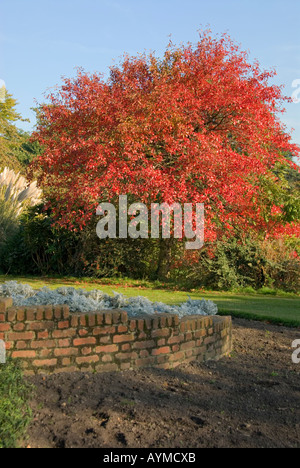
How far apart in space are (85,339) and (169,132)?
22.6 ft

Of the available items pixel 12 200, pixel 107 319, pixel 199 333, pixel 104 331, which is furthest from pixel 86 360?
pixel 12 200

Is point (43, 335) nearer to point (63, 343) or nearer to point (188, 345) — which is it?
point (63, 343)

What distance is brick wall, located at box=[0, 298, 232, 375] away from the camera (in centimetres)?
425

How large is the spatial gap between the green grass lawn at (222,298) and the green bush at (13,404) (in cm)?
272

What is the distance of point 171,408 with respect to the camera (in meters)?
3.60

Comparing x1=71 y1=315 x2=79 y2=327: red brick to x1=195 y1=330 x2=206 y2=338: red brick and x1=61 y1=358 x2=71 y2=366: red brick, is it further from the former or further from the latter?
x1=195 y1=330 x2=206 y2=338: red brick

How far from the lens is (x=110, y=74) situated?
1190 cm

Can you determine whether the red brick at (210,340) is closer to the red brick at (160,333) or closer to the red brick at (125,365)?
the red brick at (160,333)

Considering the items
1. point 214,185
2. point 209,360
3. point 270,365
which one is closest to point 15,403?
point 209,360

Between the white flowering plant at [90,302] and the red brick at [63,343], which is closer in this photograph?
the red brick at [63,343]

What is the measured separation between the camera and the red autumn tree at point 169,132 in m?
9.91

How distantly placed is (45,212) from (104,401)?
11.0 m

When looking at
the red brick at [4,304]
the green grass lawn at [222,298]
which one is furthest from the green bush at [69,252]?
the red brick at [4,304]

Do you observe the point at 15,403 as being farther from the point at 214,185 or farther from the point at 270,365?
the point at 214,185
